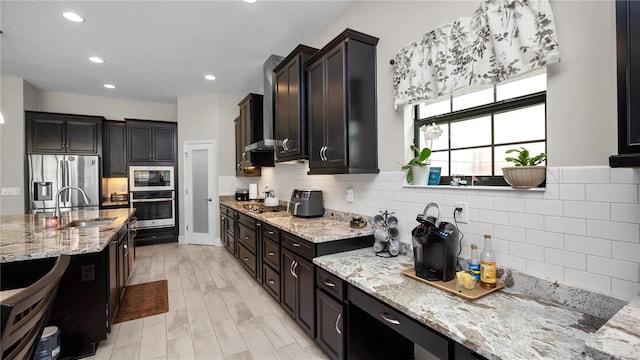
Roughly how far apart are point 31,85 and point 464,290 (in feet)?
23.4

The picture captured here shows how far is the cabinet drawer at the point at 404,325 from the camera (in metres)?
1.14

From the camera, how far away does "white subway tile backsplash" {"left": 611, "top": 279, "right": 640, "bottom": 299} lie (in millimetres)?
1116

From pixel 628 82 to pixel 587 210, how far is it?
61cm

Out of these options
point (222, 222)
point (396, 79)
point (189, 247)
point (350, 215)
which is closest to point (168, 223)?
point (189, 247)

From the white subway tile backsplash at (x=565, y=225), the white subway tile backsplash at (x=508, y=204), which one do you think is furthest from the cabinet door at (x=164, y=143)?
the white subway tile backsplash at (x=565, y=225)

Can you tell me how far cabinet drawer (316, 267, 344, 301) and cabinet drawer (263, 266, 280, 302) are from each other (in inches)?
34.2

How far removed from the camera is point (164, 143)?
5.60 m

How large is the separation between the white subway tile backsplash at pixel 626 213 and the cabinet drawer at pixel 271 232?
2267mm

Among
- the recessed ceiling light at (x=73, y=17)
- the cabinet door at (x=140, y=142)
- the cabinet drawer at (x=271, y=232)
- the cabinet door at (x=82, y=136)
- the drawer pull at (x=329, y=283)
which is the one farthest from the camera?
the cabinet door at (x=140, y=142)

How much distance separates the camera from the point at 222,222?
5.14 meters

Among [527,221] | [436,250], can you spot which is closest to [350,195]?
[436,250]

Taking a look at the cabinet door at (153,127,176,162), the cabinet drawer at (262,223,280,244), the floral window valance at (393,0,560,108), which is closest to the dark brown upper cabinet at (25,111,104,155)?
the cabinet door at (153,127,176,162)

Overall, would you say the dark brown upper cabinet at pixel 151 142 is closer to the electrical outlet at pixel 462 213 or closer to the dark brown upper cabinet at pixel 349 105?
the dark brown upper cabinet at pixel 349 105

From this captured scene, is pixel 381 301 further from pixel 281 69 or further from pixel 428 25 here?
pixel 281 69
